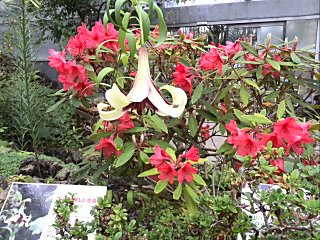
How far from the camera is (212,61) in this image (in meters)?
1.52

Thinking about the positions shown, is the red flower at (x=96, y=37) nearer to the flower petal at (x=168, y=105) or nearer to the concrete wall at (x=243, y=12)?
the flower petal at (x=168, y=105)

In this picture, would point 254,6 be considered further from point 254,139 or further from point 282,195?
point 282,195

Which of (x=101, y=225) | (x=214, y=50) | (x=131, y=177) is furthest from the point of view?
(x=131, y=177)

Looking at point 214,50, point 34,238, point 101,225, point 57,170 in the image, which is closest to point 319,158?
point 214,50

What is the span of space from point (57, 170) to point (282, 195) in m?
1.68

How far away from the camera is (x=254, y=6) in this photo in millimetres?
6289

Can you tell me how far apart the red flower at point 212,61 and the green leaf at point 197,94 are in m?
0.08

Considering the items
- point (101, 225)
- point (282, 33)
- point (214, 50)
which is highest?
point (214, 50)

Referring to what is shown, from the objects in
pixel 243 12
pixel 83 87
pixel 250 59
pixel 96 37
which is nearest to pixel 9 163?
pixel 83 87

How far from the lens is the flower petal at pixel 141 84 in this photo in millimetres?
988

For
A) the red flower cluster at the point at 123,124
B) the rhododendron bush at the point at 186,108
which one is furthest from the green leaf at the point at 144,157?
the red flower cluster at the point at 123,124

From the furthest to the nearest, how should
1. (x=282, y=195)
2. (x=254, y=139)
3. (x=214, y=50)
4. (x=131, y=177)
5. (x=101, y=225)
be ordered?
(x=131, y=177)
(x=214, y=50)
(x=254, y=139)
(x=101, y=225)
(x=282, y=195)

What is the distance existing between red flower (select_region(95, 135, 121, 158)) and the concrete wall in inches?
208

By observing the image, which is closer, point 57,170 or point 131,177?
point 131,177
